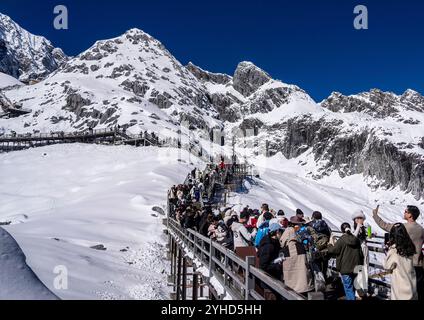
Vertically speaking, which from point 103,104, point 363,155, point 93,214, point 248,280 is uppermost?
point 103,104

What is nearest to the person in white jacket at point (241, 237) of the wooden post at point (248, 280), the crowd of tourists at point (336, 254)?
the crowd of tourists at point (336, 254)

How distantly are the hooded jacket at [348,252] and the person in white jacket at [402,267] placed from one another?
1.10 m

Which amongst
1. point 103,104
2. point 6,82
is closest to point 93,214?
point 103,104

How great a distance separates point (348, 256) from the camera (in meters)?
6.84

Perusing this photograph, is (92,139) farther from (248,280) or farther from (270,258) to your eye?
(248,280)

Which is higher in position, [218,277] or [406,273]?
[406,273]

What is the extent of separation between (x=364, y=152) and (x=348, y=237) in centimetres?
17153

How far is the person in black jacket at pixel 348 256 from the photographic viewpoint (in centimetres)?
679

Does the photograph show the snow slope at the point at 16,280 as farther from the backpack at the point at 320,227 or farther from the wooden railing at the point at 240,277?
the backpack at the point at 320,227

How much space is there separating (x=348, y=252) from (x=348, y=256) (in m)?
0.07

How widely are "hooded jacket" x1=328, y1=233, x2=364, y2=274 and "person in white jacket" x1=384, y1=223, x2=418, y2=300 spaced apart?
43.3 inches
